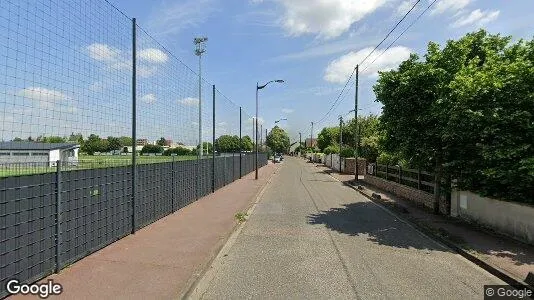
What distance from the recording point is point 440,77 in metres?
12.7

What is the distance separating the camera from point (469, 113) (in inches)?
432

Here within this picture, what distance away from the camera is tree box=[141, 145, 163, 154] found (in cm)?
1133

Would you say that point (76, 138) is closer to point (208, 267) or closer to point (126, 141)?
point (126, 141)

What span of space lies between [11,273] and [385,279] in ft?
18.1

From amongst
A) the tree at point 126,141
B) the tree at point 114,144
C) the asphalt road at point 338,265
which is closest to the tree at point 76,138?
the tree at point 114,144

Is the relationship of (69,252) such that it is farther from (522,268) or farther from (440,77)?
(440,77)

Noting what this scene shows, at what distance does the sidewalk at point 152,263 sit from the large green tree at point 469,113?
6.26m

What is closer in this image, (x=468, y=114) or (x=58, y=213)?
(x=58, y=213)

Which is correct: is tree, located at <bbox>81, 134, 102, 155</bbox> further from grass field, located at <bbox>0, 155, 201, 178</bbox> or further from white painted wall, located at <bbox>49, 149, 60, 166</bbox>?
white painted wall, located at <bbox>49, 149, 60, 166</bbox>

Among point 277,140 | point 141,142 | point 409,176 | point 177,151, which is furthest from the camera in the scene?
point 277,140

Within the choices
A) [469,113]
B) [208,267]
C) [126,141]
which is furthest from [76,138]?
[469,113]

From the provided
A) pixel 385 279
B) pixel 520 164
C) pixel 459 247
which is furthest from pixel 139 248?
pixel 520 164

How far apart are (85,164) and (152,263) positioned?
220cm

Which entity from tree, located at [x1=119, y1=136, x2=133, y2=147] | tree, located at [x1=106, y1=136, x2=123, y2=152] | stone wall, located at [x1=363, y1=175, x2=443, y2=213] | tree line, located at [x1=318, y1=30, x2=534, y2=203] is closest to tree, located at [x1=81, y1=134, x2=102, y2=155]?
tree, located at [x1=106, y1=136, x2=123, y2=152]
